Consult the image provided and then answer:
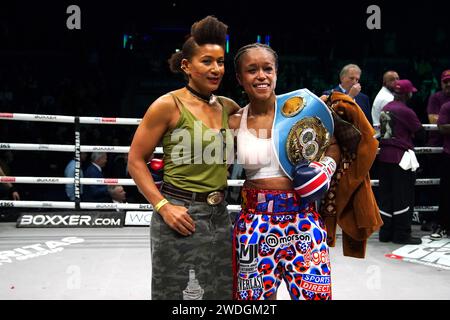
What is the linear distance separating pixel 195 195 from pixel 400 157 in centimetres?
303

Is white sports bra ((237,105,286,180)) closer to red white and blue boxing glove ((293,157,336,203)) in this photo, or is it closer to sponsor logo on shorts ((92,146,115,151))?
red white and blue boxing glove ((293,157,336,203))

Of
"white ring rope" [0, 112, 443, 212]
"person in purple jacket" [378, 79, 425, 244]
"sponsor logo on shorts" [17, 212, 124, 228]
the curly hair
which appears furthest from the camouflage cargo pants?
"sponsor logo on shorts" [17, 212, 124, 228]

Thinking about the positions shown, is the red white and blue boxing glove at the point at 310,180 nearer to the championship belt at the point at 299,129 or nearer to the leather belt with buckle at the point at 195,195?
the championship belt at the point at 299,129

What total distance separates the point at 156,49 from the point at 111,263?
793 centimetres

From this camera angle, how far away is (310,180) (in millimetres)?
1751

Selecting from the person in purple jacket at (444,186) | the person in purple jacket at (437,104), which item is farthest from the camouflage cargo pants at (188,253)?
the person in purple jacket at (437,104)

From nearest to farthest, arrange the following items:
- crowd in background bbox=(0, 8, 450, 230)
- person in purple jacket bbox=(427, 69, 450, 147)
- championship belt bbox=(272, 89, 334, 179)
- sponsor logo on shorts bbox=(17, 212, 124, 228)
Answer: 1. championship belt bbox=(272, 89, 334, 179)
2. person in purple jacket bbox=(427, 69, 450, 147)
3. sponsor logo on shorts bbox=(17, 212, 124, 228)
4. crowd in background bbox=(0, 8, 450, 230)

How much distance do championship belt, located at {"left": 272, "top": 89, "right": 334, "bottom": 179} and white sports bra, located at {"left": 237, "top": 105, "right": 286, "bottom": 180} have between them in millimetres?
30

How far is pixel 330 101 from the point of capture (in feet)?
6.56

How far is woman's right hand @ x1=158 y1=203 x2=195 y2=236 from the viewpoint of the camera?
1.77 m

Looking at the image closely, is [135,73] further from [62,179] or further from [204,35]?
[204,35]

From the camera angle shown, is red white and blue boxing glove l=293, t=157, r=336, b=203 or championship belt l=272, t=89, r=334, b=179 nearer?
red white and blue boxing glove l=293, t=157, r=336, b=203

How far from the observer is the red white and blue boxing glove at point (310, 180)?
69.1 inches
